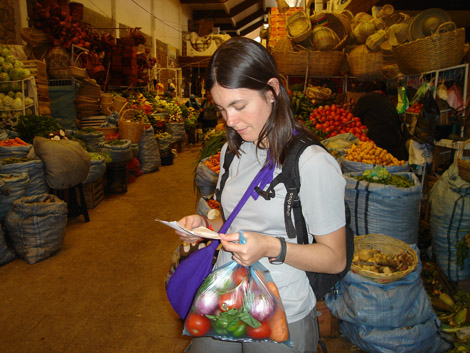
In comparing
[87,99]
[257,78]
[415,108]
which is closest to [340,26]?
[415,108]

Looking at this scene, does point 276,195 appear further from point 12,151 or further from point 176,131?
point 176,131

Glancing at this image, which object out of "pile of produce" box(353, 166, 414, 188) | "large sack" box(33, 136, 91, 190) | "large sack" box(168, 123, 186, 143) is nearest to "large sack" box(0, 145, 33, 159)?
"large sack" box(33, 136, 91, 190)

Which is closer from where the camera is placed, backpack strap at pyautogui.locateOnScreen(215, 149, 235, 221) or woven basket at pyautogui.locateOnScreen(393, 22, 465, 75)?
backpack strap at pyautogui.locateOnScreen(215, 149, 235, 221)

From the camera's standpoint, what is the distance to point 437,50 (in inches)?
157

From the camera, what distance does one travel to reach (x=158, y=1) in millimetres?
14922

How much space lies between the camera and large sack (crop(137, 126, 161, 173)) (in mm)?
8297

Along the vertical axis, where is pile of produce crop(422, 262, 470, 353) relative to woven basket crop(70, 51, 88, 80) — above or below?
below

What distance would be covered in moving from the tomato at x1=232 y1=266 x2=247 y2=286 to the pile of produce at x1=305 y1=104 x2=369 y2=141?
3.87m

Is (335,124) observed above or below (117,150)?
above

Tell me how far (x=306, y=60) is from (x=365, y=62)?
0.98m

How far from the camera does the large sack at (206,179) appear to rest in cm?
363

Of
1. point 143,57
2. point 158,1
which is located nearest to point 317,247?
point 143,57

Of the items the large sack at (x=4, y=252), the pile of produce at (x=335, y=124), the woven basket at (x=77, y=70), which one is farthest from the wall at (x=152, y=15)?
the large sack at (x=4, y=252)

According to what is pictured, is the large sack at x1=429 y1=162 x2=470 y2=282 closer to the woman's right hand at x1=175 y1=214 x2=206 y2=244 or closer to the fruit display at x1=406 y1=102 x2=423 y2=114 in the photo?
the fruit display at x1=406 y1=102 x2=423 y2=114
